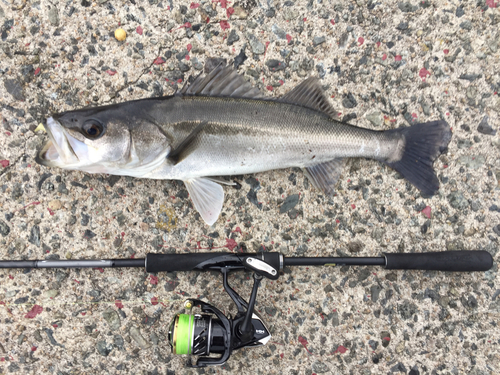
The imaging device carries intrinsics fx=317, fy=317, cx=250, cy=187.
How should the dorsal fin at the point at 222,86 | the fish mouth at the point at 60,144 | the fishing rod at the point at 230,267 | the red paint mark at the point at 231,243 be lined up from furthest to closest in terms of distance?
the red paint mark at the point at 231,243 < the dorsal fin at the point at 222,86 < the fishing rod at the point at 230,267 < the fish mouth at the point at 60,144

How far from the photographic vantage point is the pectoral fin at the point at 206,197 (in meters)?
2.38

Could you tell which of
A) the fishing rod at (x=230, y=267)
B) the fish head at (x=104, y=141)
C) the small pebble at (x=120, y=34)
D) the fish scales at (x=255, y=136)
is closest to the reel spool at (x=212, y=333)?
the fishing rod at (x=230, y=267)

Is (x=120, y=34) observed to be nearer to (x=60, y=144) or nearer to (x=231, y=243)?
(x=60, y=144)

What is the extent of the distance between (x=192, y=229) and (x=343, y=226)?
1.21 m

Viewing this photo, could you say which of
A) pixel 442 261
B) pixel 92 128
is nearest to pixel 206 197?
pixel 92 128

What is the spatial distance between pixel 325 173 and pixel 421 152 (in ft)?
2.47

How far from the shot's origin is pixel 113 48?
2.52 m

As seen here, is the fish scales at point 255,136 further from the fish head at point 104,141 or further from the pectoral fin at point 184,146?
the fish head at point 104,141

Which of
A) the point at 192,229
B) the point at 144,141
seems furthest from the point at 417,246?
the point at 144,141

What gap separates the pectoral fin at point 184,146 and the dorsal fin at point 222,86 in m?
0.27

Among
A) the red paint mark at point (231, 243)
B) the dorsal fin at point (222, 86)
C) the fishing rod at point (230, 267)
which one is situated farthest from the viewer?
the red paint mark at point (231, 243)

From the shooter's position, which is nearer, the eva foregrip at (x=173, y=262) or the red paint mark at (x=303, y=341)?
the eva foregrip at (x=173, y=262)

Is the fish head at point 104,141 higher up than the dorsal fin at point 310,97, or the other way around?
the dorsal fin at point 310,97

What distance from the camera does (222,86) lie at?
232 cm
